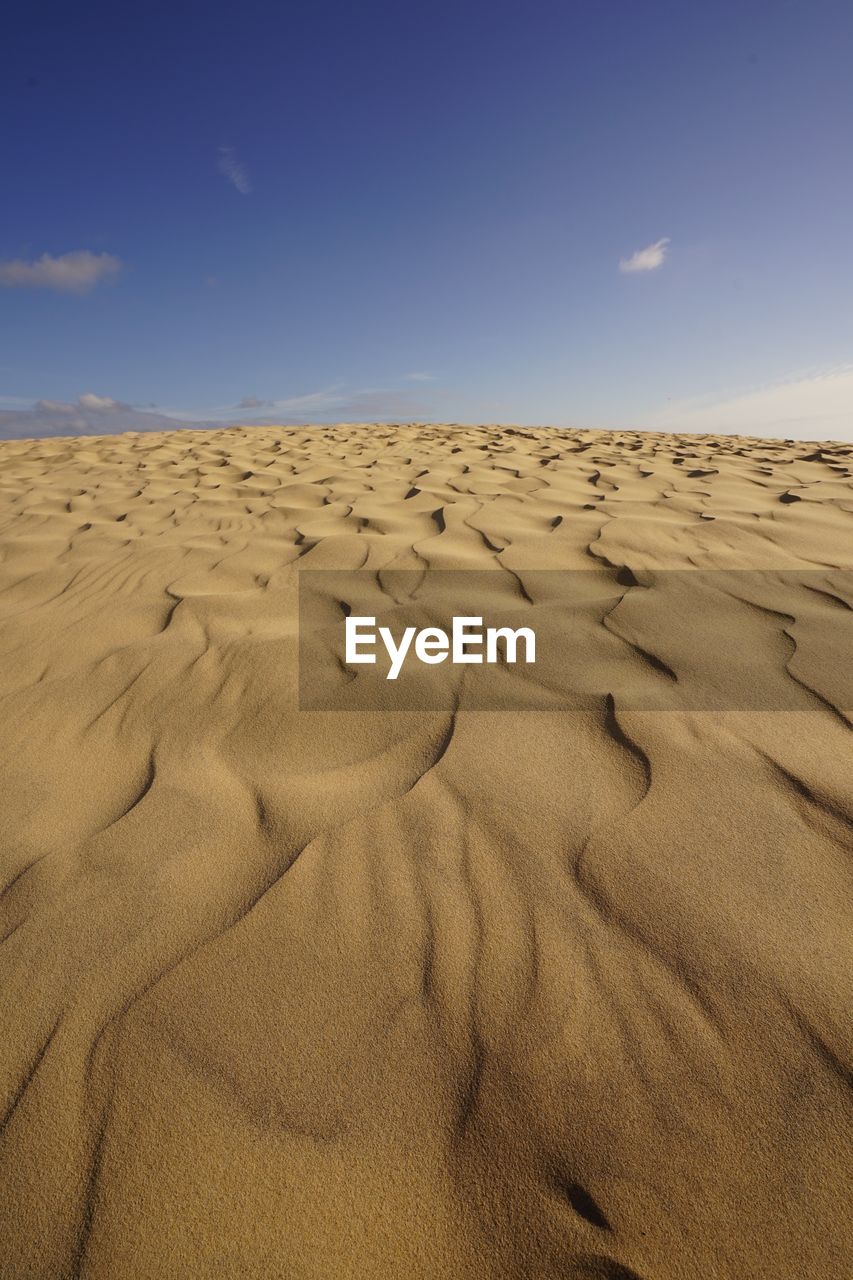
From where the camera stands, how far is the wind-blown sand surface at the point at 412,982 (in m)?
0.69

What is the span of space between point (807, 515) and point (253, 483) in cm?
352

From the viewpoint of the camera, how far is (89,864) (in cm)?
116

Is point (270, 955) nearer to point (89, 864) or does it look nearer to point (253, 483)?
point (89, 864)

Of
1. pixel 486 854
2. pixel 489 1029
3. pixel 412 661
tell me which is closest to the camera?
pixel 489 1029

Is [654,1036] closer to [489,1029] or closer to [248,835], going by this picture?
[489,1029]

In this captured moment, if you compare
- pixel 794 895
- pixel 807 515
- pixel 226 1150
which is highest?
pixel 807 515

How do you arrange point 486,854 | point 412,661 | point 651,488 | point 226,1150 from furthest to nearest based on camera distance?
point 651,488
point 412,661
point 486,854
point 226,1150

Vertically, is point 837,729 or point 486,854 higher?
point 837,729

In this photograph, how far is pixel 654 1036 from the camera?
829mm

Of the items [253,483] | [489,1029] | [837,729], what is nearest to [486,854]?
[489,1029]

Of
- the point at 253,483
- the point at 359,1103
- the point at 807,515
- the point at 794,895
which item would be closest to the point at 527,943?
the point at 359,1103

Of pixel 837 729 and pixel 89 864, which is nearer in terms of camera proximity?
pixel 89 864

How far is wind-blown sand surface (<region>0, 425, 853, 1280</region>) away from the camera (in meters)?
0.69

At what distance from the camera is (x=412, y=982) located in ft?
3.02
